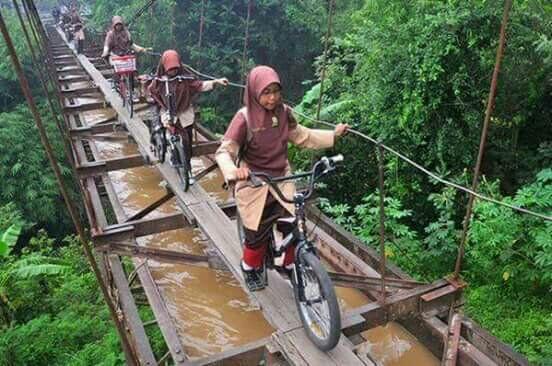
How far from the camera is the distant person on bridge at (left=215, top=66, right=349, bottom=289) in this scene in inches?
118

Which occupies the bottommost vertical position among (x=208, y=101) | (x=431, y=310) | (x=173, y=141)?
(x=208, y=101)

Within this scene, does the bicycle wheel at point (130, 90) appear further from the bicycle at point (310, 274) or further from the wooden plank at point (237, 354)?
the wooden plank at point (237, 354)

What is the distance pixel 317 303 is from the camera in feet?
9.35

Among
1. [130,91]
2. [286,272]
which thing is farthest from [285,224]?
[130,91]

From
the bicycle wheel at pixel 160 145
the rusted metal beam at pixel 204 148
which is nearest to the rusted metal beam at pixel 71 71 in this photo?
the rusted metal beam at pixel 204 148

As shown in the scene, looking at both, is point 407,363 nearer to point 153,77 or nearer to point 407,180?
point 407,180

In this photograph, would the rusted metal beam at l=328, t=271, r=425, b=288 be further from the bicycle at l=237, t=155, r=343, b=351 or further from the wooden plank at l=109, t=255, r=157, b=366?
the wooden plank at l=109, t=255, r=157, b=366

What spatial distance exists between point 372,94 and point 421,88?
720 mm

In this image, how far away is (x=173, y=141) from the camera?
5379 millimetres

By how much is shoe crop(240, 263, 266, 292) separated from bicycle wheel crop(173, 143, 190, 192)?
1.94 metres

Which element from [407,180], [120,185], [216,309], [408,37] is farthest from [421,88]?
[120,185]

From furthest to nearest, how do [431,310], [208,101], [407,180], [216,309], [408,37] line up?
[208,101] → [407,180] → [408,37] → [216,309] → [431,310]

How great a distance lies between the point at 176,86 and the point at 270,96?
267 centimetres

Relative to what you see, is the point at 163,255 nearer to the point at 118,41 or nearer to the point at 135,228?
the point at 135,228
